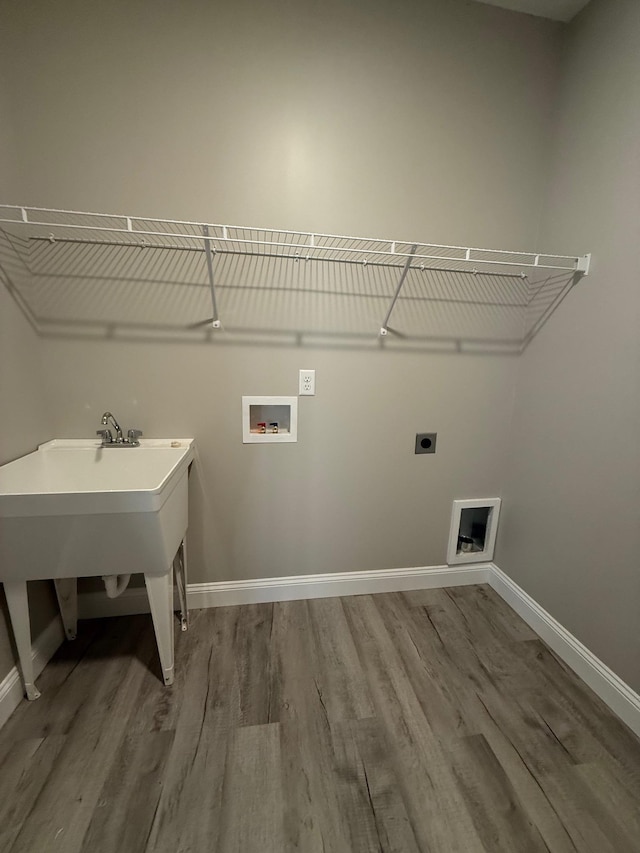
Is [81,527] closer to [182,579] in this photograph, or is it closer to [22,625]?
[22,625]

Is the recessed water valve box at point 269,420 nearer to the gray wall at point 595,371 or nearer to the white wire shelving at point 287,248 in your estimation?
the white wire shelving at point 287,248

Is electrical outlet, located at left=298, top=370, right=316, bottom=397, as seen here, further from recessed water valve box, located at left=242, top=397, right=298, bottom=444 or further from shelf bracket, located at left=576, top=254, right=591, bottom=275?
shelf bracket, located at left=576, top=254, right=591, bottom=275

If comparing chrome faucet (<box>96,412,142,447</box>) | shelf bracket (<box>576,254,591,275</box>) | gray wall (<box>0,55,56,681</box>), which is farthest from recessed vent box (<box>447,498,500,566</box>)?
gray wall (<box>0,55,56,681</box>)

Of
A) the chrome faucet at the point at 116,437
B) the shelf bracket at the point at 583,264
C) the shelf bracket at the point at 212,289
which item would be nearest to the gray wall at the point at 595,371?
the shelf bracket at the point at 583,264

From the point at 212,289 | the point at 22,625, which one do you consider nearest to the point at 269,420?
the point at 212,289

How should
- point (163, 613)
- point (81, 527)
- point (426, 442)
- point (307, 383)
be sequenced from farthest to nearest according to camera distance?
1. point (426, 442)
2. point (307, 383)
3. point (163, 613)
4. point (81, 527)

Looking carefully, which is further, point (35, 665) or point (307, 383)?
point (307, 383)

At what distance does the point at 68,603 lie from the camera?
4.88 feet

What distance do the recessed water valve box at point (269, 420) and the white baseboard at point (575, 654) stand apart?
1.39m

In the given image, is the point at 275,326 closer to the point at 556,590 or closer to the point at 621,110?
the point at 621,110

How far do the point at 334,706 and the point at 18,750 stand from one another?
102 centimetres

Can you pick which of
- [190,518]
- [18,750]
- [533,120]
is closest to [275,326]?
[190,518]

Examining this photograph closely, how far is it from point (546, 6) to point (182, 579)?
9.46 feet

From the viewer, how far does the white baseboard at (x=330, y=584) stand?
174 cm
